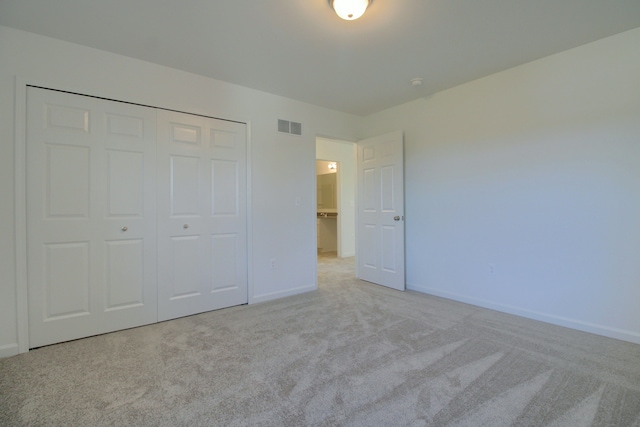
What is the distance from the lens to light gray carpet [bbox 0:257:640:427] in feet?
5.05

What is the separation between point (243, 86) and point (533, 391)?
365 cm

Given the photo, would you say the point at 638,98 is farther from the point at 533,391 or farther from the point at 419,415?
the point at 419,415

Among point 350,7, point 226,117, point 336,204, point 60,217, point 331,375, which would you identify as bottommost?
point 331,375

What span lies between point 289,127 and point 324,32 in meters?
1.49

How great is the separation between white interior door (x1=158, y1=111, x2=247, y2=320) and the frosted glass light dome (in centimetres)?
176

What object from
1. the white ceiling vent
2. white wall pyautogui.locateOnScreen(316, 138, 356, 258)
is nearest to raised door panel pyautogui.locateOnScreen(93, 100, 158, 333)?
the white ceiling vent

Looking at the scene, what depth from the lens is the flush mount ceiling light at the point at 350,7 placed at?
1.89m

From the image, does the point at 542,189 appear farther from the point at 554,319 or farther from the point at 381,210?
A: the point at 381,210

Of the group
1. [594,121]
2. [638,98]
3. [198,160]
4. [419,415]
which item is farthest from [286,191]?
[638,98]

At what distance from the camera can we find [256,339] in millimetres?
2443

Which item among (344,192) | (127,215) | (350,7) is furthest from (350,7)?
(344,192)

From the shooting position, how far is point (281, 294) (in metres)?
3.62

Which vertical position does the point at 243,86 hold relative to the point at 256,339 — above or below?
above

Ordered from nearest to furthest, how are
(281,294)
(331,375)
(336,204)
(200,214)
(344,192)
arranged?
(331,375) → (200,214) → (281,294) → (344,192) → (336,204)
